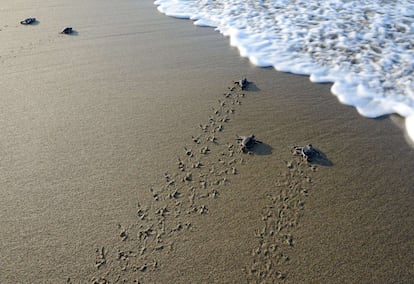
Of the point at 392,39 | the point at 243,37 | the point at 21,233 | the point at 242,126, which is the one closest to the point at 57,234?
the point at 21,233

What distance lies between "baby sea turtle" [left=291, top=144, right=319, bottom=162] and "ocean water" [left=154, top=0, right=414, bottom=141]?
90 cm

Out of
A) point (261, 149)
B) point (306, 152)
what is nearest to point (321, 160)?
point (306, 152)

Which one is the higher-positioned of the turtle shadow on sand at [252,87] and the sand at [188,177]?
the turtle shadow on sand at [252,87]

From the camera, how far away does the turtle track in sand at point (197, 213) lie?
7.56 feet

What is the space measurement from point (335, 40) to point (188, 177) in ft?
10.9

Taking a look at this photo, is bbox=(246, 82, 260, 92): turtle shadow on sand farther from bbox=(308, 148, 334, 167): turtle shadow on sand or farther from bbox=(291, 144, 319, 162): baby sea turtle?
bbox=(308, 148, 334, 167): turtle shadow on sand

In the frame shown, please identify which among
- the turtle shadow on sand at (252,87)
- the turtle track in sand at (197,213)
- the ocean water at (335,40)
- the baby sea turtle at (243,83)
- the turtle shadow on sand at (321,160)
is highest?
the ocean water at (335,40)

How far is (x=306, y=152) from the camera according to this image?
122 inches

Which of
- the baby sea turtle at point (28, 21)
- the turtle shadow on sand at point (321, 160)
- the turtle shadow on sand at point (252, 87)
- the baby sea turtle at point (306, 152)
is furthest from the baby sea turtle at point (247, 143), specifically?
the baby sea turtle at point (28, 21)

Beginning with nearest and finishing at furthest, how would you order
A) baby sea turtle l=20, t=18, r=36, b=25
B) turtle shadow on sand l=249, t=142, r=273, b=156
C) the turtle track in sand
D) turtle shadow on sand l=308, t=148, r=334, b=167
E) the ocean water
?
the turtle track in sand, turtle shadow on sand l=308, t=148, r=334, b=167, turtle shadow on sand l=249, t=142, r=273, b=156, the ocean water, baby sea turtle l=20, t=18, r=36, b=25

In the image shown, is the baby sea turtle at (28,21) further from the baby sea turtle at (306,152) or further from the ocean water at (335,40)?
the baby sea turtle at (306,152)

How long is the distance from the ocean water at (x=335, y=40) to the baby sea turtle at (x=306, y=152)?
90 centimetres

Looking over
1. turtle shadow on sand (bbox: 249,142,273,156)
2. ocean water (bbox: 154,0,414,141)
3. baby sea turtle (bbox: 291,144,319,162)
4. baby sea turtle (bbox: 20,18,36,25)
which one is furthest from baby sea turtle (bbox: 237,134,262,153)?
baby sea turtle (bbox: 20,18,36,25)

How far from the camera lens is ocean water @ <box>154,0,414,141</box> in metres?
3.95
